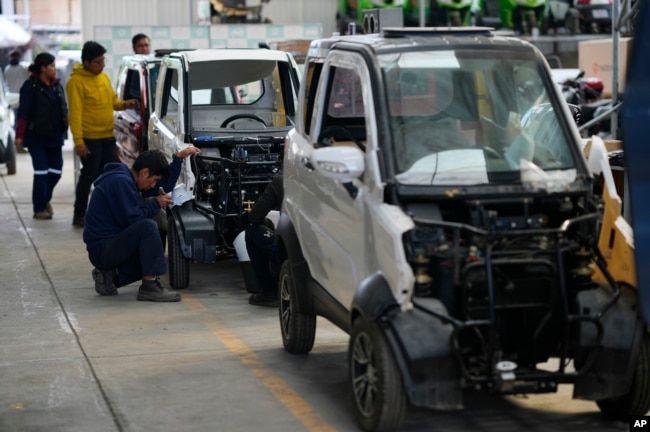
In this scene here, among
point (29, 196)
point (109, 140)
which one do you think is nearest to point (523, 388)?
point (109, 140)

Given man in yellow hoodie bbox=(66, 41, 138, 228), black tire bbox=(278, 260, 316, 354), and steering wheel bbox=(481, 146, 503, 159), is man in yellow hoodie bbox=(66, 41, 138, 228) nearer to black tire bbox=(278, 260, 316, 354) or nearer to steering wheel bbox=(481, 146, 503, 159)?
black tire bbox=(278, 260, 316, 354)

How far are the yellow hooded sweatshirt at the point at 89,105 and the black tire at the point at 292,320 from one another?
5.76 m

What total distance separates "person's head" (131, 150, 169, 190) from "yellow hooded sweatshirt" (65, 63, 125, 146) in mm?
3754

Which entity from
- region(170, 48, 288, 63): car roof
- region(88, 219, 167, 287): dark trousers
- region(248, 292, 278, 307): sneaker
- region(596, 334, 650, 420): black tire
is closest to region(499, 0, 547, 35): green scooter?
region(170, 48, 288, 63): car roof

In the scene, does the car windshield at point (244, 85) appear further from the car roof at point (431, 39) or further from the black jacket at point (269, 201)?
the car roof at point (431, 39)

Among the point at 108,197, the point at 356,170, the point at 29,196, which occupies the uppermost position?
the point at 356,170

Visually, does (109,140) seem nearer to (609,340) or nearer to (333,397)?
(333,397)

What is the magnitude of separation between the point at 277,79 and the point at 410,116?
5.11 meters

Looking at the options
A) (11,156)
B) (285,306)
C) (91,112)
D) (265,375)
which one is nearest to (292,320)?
(285,306)

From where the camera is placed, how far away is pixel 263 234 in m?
8.72

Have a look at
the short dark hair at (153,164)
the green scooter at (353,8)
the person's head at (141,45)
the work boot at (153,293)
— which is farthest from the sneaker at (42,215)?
the green scooter at (353,8)

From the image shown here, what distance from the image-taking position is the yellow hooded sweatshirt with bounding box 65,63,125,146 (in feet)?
42.1

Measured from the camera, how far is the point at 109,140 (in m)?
13.3

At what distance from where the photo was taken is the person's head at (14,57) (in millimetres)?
23672
